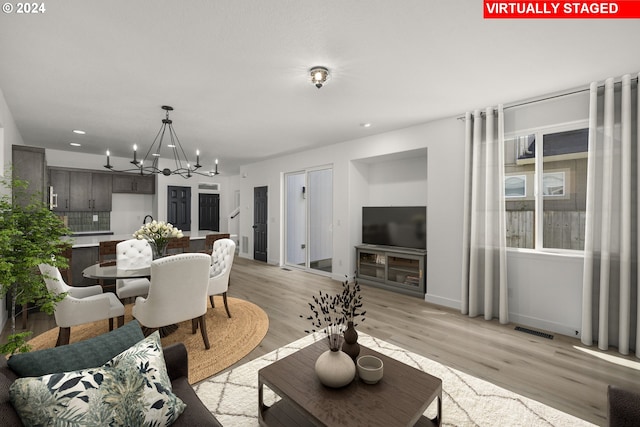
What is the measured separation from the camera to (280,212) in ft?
22.0

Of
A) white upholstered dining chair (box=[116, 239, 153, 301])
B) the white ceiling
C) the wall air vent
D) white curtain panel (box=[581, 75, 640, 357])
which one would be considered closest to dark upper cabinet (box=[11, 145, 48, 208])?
the white ceiling

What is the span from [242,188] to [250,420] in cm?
668

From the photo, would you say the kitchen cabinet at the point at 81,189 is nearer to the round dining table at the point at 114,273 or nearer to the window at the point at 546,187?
the round dining table at the point at 114,273

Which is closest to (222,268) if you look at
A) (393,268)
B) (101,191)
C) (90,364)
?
(90,364)

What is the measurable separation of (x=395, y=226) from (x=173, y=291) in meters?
3.62

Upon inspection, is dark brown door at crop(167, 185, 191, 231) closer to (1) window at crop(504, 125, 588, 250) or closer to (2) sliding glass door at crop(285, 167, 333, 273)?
(2) sliding glass door at crop(285, 167, 333, 273)

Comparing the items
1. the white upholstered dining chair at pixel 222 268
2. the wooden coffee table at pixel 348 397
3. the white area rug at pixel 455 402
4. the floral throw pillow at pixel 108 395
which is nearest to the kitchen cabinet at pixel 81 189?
the white upholstered dining chair at pixel 222 268

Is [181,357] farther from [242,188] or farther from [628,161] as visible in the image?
[242,188]

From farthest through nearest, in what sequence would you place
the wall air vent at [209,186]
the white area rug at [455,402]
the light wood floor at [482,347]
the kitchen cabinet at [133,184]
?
the wall air vent at [209,186] < the kitchen cabinet at [133,184] < the light wood floor at [482,347] < the white area rug at [455,402]

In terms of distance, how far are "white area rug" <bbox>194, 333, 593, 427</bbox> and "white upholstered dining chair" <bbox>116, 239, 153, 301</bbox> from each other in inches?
68.4

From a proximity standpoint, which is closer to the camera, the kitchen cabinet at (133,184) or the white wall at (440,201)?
the white wall at (440,201)

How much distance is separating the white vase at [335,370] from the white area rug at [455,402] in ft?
2.20

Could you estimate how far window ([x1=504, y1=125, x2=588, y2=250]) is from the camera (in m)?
3.15

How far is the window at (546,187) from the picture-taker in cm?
315
